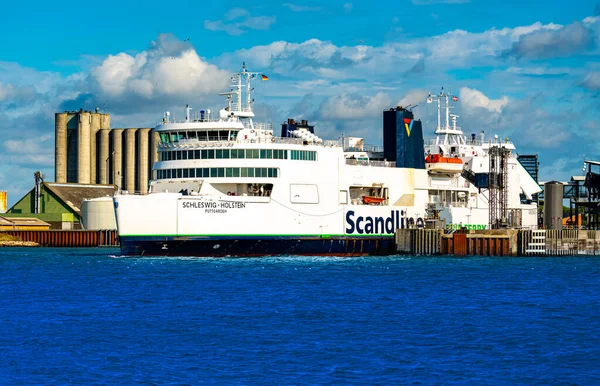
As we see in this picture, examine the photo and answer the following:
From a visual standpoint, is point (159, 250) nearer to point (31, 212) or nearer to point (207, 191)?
point (207, 191)

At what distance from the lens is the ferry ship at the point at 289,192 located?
53031mm

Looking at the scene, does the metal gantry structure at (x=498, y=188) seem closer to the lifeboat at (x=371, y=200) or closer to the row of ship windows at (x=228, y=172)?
the lifeboat at (x=371, y=200)

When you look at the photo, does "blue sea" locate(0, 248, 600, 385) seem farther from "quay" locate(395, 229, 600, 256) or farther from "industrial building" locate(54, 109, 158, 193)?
"industrial building" locate(54, 109, 158, 193)

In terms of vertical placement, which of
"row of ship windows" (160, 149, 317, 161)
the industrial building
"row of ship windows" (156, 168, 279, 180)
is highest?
the industrial building

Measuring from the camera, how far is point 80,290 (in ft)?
133

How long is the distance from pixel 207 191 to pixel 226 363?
31559mm

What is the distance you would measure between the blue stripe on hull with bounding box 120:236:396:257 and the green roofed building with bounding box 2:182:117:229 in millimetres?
47545

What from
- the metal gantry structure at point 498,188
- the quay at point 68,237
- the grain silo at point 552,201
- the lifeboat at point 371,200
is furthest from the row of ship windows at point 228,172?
the quay at point 68,237

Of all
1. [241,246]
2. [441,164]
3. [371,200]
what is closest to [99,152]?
[441,164]

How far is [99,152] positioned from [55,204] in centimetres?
1617

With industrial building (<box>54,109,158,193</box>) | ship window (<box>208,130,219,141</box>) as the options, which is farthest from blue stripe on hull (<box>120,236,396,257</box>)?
industrial building (<box>54,109,158,193</box>)

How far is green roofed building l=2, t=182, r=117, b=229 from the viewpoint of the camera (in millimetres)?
99438

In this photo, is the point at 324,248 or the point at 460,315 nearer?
the point at 460,315

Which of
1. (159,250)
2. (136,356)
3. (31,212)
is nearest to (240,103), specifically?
(159,250)
